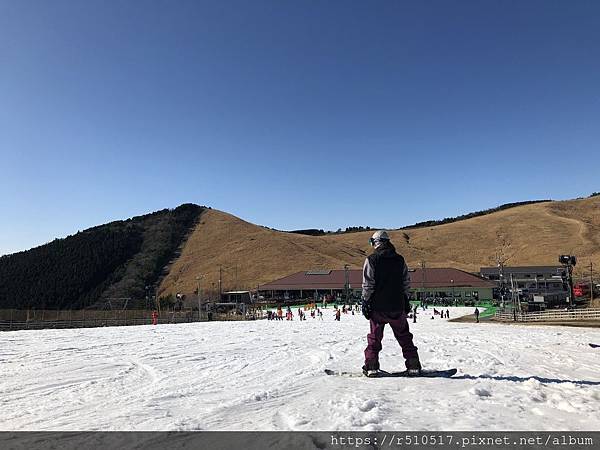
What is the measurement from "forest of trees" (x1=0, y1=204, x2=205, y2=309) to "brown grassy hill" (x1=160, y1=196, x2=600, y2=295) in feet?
29.3

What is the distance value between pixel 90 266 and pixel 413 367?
481ft

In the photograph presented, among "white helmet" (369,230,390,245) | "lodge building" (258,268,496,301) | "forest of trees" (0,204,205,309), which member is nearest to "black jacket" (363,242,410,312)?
"white helmet" (369,230,390,245)

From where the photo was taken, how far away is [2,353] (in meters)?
10.2

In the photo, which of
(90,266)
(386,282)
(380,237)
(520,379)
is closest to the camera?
(520,379)

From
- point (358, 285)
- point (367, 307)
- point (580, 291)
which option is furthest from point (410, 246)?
point (367, 307)

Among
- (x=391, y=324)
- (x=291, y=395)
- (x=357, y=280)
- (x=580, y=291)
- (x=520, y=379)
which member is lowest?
(x=580, y=291)

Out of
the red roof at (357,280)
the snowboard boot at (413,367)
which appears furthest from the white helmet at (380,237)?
the red roof at (357,280)

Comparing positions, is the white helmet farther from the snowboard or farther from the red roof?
the red roof

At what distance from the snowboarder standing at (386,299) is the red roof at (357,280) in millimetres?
86860

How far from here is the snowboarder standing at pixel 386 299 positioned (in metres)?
6.39

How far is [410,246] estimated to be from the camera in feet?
555

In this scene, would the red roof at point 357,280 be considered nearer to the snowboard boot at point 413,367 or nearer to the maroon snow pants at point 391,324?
the maroon snow pants at point 391,324

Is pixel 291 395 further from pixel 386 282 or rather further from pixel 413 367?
pixel 386 282

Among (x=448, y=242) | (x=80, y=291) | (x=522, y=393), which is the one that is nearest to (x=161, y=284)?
(x=80, y=291)
